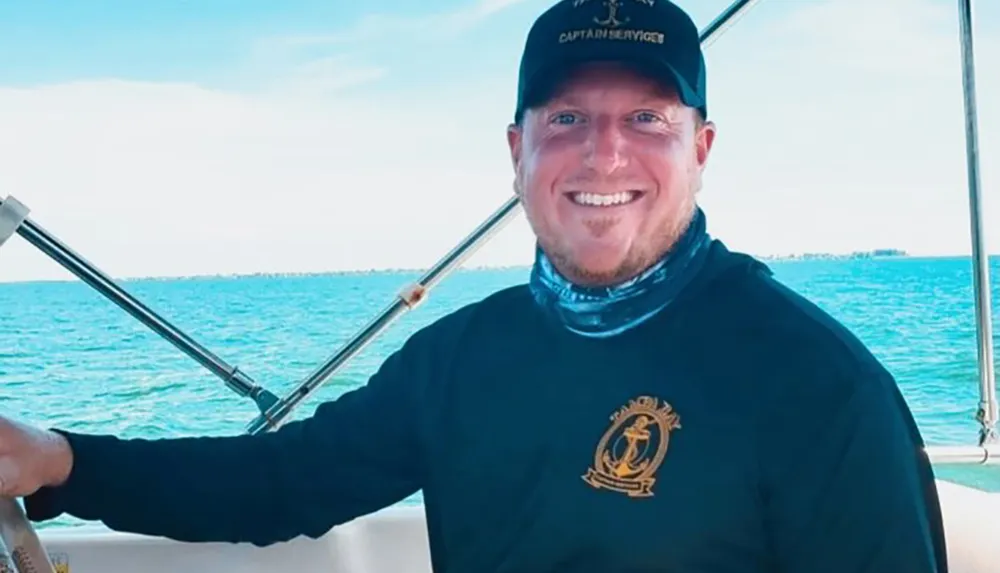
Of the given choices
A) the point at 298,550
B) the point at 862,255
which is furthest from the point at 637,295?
the point at 862,255

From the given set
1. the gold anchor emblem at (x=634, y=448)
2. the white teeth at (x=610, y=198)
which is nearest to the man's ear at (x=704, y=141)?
the white teeth at (x=610, y=198)

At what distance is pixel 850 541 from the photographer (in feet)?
2.77

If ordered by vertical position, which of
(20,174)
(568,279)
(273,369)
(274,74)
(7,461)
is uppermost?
(274,74)

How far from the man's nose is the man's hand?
0.61 metres

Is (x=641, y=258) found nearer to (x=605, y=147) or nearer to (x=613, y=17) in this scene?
(x=605, y=147)

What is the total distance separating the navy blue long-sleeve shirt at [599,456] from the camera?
87 cm

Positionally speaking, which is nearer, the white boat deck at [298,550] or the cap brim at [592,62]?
the cap brim at [592,62]

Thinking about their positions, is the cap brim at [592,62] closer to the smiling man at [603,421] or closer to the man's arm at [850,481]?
the smiling man at [603,421]

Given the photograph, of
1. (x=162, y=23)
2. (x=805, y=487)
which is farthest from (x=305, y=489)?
(x=162, y=23)

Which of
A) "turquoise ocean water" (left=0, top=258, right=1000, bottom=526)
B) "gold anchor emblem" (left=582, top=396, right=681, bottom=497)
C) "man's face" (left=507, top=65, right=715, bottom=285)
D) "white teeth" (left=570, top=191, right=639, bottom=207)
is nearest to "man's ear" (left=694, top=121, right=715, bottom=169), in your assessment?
"man's face" (left=507, top=65, right=715, bottom=285)

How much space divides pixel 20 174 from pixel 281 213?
5.30 metres

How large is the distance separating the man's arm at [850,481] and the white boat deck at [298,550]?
0.47m

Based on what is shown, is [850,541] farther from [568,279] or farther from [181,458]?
[181,458]

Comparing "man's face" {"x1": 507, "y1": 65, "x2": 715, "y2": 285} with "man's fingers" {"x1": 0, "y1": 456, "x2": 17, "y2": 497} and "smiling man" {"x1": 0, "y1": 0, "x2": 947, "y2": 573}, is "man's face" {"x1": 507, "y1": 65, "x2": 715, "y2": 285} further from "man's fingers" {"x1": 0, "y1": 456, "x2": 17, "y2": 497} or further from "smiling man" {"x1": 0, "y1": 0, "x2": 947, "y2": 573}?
→ "man's fingers" {"x1": 0, "y1": 456, "x2": 17, "y2": 497}
